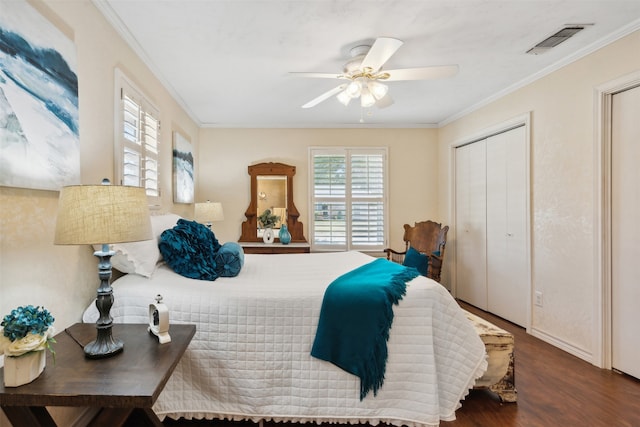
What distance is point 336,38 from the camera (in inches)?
87.8

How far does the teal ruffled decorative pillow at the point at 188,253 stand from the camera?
1918mm

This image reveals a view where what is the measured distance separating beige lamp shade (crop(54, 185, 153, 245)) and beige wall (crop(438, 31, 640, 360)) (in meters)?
3.05

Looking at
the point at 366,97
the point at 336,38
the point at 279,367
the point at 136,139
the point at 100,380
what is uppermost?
the point at 336,38

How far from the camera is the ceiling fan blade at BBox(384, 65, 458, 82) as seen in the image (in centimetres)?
209

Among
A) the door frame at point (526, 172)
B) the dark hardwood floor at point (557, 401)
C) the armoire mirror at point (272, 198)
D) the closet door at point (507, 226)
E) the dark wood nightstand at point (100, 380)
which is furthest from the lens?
the armoire mirror at point (272, 198)

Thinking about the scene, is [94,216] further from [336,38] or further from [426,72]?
[426,72]

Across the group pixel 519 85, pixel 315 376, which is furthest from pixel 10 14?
pixel 519 85

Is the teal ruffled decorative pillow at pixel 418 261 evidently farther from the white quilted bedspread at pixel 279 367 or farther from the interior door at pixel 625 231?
the white quilted bedspread at pixel 279 367

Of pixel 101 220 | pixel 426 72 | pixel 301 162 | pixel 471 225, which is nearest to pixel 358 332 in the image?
pixel 101 220

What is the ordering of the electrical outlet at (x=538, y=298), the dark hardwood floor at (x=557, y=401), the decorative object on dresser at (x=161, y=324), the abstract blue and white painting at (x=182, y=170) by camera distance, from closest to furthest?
the decorative object on dresser at (x=161, y=324), the dark hardwood floor at (x=557, y=401), the electrical outlet at (x=538, y=298), the abstract blue and white painting at (x=182, y=170)

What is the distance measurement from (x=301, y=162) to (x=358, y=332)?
3.21 meters

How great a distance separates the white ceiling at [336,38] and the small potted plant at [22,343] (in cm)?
181

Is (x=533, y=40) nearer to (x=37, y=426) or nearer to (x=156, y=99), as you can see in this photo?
(x=156, y=99)

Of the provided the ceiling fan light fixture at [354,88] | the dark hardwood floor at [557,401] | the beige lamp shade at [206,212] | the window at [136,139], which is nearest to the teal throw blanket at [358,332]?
the dark hardwood floor at [557,401]
